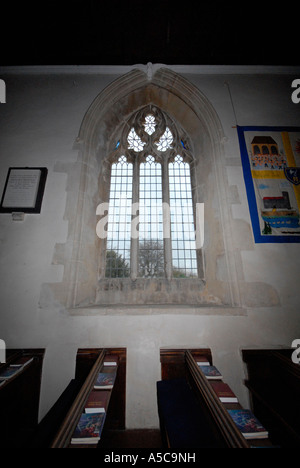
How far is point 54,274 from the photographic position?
2.39 metres

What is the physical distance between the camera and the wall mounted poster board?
261 cm

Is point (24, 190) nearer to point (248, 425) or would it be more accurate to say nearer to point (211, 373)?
point (211, 373)

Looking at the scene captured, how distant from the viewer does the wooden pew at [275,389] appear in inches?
61.3

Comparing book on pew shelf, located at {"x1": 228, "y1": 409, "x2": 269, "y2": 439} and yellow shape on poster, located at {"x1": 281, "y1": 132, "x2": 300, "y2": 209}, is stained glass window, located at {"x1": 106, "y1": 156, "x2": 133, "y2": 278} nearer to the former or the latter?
book on pew shelf, located at {"x1": 228, "y1": 409, "x2": 269, "y2": 439}

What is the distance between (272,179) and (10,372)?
4.01 meters

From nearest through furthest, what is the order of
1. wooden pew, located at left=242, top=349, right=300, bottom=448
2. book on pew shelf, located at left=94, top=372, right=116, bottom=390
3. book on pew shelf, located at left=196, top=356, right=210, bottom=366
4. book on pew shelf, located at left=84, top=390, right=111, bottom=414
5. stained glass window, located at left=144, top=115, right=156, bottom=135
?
1. book on pew shelf, located at left=84, top=390, right=111, bottom=414
2. book on pew shelf, located at left=94, top=372, right=116, bottom=390
3. wooden pew, located at left=242, top=349, right=300, bottom=448
4. book on pew shelf, located at left=196, top=356, right=210, bottom=366
5. stained glass window, located at left=144, top=115, right=156, bottom=135

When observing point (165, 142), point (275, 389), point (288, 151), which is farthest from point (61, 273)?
point (288, 151)

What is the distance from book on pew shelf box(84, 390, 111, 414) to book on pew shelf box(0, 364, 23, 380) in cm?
80

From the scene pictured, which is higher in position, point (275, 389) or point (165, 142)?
point (165, 142)

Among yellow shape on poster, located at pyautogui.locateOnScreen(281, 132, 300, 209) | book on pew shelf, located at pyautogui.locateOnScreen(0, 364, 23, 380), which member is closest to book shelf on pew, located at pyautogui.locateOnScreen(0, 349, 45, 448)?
book on pew shelf, located at pyautogui.locateOnScreen(0, 364, 23, 380)

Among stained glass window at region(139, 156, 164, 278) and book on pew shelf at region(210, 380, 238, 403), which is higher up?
stained glass window at region(139, 156, 164, 278)

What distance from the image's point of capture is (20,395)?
196 centimetres

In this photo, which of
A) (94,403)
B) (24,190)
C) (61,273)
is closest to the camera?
(94,403)
